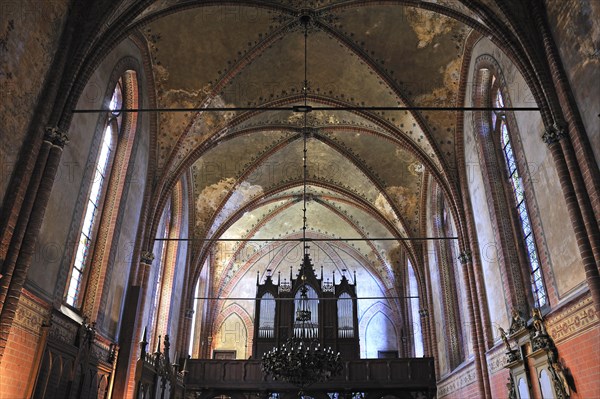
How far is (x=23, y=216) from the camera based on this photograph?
8.20 m

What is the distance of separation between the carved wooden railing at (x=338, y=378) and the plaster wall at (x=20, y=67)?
13278 millimetres

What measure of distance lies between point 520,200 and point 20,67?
35.7ft

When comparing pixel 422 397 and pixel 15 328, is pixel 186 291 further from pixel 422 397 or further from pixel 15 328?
pixel 15 328

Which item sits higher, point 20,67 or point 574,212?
point 20,67

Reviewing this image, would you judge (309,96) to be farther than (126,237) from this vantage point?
Yes

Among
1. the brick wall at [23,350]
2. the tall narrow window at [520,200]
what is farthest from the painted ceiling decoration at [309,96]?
the brick wall at [23,350]

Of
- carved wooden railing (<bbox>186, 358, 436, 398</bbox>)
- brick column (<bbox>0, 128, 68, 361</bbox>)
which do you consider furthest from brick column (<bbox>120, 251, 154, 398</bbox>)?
brick column (<bbox>0, 128, 68, 361</bbox>)

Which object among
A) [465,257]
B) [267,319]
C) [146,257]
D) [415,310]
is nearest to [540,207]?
[465,257]

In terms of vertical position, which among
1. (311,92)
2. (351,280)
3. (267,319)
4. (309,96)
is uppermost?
(311,92)

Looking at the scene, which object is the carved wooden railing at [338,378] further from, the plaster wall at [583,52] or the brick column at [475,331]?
the plaster wall at [583,52]

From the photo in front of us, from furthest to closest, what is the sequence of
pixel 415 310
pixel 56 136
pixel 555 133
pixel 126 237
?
pixel 415 310, pixel 126 237, pixel 555 133, pixel 56 136

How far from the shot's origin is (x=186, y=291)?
67.4ft

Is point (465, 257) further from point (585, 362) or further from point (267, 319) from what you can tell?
point (267, 319)

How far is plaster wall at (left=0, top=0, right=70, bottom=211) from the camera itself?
7.93 m
